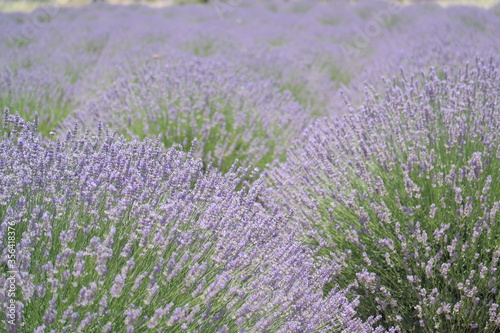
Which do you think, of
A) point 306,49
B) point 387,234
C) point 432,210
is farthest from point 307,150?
point 306,49

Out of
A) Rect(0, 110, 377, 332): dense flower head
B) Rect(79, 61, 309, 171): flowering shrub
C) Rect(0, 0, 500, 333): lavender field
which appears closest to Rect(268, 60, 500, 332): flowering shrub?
Rect(0, 0, 500, 333): lavender field

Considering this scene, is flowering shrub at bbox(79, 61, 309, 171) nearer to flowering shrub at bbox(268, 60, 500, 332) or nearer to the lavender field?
the lavender field

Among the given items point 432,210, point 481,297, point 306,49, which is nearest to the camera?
point 432,210

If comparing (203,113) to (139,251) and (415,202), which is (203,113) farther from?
(139,251)

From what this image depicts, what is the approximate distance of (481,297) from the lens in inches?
84.1

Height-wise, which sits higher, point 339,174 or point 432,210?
point 432,210

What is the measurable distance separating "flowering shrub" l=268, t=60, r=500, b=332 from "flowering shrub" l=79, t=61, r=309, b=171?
687 mm

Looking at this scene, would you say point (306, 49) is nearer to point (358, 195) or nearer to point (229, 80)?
point (229, 80)

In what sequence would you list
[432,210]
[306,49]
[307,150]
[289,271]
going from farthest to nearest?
1. [306,49]
2. [307,150]
3. [432,210]
4. [289,271]

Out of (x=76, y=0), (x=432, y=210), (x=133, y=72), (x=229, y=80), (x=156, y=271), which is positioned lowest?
(x=76, y=0)

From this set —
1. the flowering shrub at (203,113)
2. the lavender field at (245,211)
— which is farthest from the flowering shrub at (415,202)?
the flowering shrub at (203,113)

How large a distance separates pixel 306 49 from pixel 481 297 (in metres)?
4.53

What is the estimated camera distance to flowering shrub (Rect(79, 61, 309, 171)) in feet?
10.7

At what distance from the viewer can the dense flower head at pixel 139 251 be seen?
145cm
